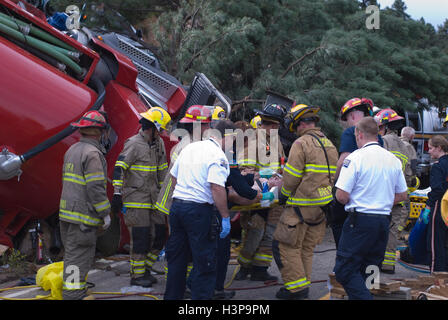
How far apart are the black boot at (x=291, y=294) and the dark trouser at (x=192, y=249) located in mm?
1046

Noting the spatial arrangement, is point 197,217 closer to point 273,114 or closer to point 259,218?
point 259,218

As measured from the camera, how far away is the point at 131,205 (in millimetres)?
4984

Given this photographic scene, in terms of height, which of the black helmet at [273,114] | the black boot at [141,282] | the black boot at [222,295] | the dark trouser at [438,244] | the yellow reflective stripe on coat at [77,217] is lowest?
the black boot at [222,295]

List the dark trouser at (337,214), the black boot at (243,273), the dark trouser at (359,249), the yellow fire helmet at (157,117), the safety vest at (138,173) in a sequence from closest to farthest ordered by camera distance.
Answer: the dark trouser at (359,249)
the dark trouser at (337,214)
the safety vest at (138,173)
the yellow fire helmet at (157,117)
the black boot at (243,273)

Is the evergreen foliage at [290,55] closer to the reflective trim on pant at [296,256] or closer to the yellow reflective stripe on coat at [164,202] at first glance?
the reflective trim on pant at [296,256]

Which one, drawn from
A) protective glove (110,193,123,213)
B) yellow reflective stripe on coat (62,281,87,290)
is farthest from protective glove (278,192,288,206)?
yellow reflective stripe on coat (62,281,87,290)

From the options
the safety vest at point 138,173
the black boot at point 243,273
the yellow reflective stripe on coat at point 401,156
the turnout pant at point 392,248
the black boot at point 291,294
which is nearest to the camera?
the black boot at point 291,294

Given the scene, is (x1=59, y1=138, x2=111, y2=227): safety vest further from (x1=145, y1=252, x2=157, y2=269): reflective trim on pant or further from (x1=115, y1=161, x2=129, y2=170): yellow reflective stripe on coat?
(x1=145, y1=252, x2=157, y2=269): reflective trim on pant

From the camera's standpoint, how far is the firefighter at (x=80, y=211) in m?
4.20

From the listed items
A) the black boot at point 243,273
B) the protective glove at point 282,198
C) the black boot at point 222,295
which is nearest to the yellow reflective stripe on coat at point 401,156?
the protective glove at point 282,198

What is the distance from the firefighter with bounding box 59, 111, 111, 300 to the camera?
4203mm

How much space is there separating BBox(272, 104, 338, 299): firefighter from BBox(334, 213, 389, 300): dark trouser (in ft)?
2.70

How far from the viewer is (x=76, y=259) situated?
13.8 feet

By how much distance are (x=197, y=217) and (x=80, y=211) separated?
1196 mm
